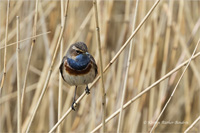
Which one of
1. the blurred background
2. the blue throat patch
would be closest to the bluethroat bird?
the blue throat patch

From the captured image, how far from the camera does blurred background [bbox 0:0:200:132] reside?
2.99 metres

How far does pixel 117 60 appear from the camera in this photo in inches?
150

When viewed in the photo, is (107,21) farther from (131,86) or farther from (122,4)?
(122,4)

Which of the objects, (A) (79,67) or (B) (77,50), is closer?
(B) (77,50)

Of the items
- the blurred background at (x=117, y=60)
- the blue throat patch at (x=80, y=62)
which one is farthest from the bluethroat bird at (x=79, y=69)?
the blurred background at (x=117, y=60)

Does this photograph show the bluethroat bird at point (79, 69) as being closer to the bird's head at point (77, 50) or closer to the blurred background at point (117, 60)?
the bird's head at point (77, 50)

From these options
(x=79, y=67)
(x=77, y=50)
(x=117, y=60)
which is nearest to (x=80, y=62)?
(x=79, y=67)

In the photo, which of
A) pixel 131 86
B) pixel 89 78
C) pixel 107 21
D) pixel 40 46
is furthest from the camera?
pixel 40 46

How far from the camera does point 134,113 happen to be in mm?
3023

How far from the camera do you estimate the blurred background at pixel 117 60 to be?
118 inches

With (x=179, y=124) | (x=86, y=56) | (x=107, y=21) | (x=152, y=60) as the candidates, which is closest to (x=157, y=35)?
(x=152, y=60)

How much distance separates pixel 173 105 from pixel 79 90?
4.44 feet

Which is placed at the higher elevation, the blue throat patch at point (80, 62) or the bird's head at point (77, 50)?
the bird's head at point (77, 50)

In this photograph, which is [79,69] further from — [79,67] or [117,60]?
[117,60]
